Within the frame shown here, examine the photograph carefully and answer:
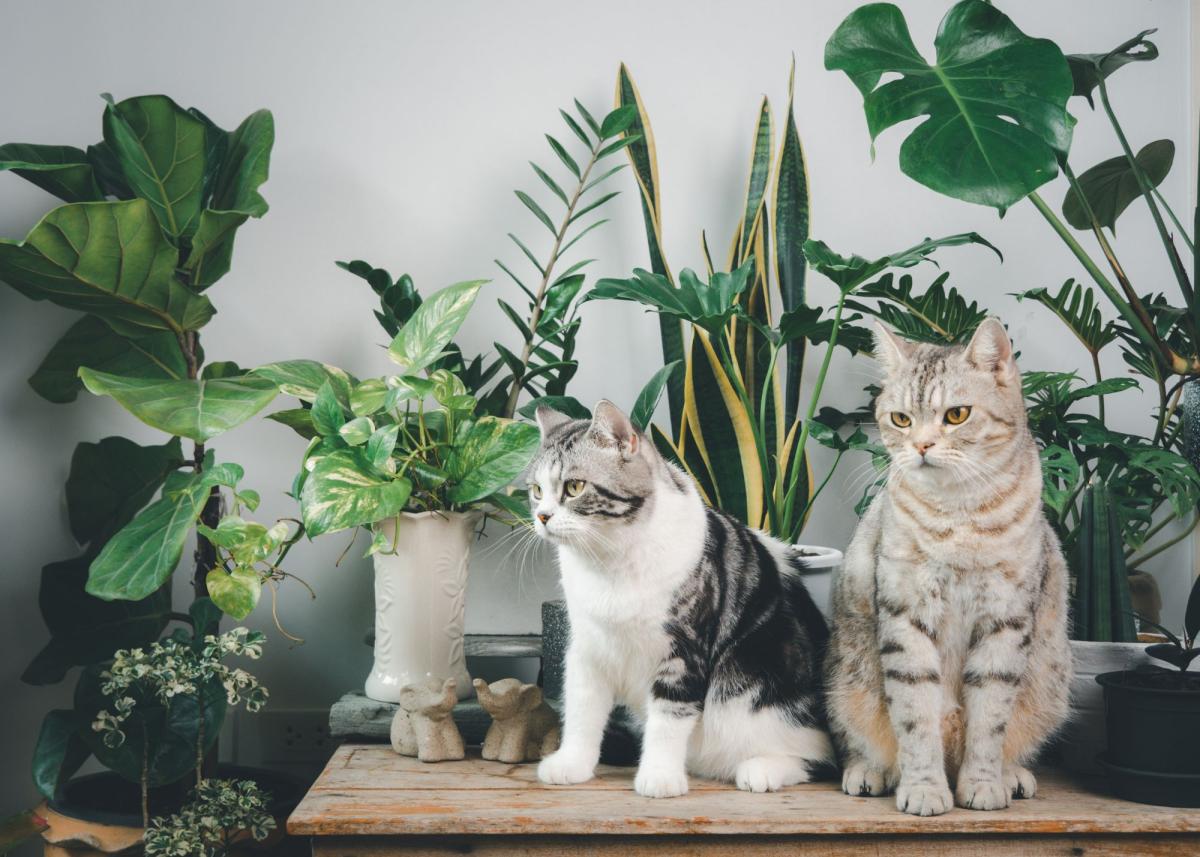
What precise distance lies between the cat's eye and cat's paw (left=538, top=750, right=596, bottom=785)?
2.07 feet

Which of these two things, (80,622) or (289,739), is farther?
(289,739)

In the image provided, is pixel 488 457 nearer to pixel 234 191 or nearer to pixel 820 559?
pixel 820 559

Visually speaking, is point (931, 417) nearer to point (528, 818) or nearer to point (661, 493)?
point (661, 493)

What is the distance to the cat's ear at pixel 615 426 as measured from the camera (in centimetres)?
117

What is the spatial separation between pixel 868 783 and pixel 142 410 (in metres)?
1.08

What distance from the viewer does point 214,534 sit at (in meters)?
1.31

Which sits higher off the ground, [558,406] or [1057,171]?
[1057,171]

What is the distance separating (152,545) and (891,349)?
1.07 meters

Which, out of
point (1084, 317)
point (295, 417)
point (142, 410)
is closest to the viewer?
point (142, 410)

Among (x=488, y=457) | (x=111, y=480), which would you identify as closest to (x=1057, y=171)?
(x=488, y=457)

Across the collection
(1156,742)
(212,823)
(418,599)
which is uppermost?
(418,599)

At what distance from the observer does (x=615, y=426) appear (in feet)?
3.89

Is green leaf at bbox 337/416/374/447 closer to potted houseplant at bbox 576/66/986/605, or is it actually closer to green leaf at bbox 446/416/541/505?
green leaf at bbox 446/416/541/505

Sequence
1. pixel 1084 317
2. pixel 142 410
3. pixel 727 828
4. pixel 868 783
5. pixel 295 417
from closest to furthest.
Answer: pixel 727 828
pixel 868 783
pixel 142 410
pixel 295 417
pixel 1084 317
